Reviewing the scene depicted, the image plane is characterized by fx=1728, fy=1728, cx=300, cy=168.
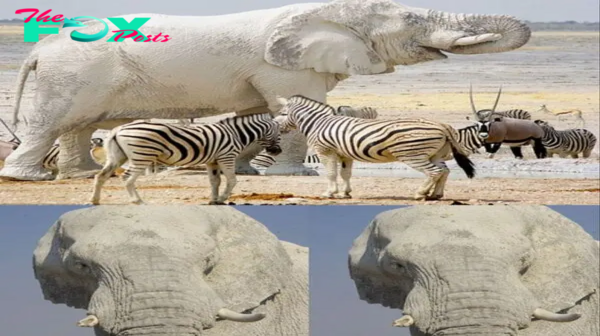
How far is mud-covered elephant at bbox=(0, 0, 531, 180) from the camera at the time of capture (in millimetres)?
9844

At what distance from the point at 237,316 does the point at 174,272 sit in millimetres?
344

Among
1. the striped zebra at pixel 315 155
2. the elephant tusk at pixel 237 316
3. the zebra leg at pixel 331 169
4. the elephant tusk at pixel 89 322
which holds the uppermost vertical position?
the striped zebra at pixel 315 155

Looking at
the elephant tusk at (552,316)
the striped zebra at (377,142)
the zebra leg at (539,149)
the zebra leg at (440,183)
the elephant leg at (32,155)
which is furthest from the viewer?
the zebra leg at (539,149)

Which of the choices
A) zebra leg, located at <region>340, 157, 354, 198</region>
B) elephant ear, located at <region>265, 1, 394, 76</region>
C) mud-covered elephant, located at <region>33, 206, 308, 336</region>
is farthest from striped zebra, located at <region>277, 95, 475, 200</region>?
elephant ear, located at <region>265, 1, 394, 76</region>

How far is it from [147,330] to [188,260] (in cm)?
43

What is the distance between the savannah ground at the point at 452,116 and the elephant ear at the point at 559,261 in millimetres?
724

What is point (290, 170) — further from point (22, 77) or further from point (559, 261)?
point (559, 261)

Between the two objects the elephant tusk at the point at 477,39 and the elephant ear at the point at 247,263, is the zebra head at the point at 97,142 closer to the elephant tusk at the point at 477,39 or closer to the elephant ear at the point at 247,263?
the elephant tusk at the point at 477,39

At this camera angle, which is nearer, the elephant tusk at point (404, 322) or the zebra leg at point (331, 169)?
the elephant tusk at point (404, 322)

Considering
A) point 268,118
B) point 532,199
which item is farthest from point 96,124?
point 532,199

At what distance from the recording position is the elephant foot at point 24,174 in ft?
32.4

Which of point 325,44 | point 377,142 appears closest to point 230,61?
point 325,44

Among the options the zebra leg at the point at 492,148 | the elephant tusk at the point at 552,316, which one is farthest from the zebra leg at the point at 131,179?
the zebra leg at the point at 492,148

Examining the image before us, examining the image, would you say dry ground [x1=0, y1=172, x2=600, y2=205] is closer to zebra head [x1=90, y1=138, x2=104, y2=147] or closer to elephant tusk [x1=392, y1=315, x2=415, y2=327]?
zebra head [x1=90, y1=138, x2=104, y2=147]
